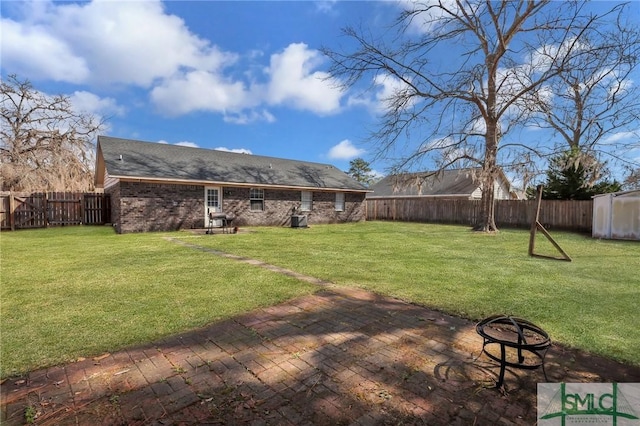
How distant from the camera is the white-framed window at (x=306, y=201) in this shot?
18.2 metres

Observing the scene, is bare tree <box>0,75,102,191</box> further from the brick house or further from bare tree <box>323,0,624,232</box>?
bare tree <box>323,0,624,232</box>

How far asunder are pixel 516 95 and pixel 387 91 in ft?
18.2

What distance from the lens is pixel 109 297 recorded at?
428 cm

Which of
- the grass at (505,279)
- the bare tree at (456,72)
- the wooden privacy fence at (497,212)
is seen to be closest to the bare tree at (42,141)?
the grass at (505,279)

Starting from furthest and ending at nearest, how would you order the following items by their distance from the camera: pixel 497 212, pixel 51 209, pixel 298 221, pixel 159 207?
pixel 497 212 → pixel 298 221 → pixel 51 209 → pixel 159 207

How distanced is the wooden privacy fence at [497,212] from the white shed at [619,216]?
7.49 ft

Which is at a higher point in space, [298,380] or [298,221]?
[298,221]

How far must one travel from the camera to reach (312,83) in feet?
40.9

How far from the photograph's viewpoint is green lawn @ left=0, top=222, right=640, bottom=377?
312 centimetres

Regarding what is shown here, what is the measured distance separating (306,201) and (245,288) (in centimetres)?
1375

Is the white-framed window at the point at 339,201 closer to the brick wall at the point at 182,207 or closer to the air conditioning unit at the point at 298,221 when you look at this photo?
the brick wall at the point at 182,207

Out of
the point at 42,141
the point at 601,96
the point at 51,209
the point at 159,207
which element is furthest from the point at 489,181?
the point at 42,141

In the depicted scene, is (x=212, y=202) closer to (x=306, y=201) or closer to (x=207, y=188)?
(x=207, y=188)

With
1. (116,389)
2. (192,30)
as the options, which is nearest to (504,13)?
(192,30)
